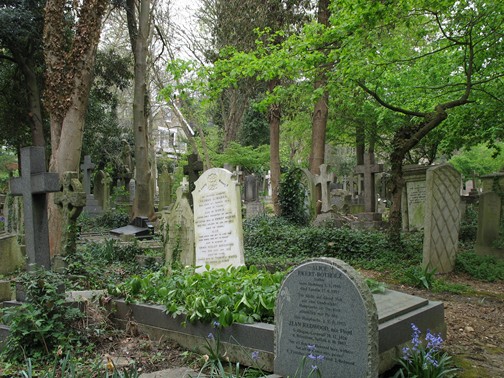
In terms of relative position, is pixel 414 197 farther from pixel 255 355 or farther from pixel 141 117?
pixel 255 355

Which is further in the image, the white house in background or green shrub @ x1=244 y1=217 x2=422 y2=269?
the white house in background

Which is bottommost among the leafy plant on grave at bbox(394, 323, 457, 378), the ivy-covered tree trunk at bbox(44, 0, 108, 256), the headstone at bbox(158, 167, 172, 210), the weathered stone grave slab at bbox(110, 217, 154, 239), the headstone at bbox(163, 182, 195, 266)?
the leafy plant on grave at bbox(394, 323, 457, 378)

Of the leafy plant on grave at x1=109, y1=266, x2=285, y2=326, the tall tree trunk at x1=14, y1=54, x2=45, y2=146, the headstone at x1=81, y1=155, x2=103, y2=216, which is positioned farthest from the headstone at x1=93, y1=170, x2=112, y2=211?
the leafy plant on grave at x1=109, y1=266, x2=285, y2=326

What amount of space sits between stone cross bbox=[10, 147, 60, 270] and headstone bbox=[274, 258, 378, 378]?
2940mm

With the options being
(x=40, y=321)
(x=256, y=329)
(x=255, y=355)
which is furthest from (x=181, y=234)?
(x=255, y=355)

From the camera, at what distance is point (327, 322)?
3.35 metres

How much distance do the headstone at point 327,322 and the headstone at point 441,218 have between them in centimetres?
564

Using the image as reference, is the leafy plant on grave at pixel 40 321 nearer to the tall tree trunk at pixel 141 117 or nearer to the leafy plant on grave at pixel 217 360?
the leafy plant on grave at pixel 217 360

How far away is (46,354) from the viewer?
4.34 meters

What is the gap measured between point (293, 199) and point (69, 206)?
904cm

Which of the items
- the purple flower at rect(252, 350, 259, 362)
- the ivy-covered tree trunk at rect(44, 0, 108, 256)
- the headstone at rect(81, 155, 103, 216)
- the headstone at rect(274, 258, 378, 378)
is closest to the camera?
the headstone at rect(274, 258, 378, 378)

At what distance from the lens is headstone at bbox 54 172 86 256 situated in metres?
7.07

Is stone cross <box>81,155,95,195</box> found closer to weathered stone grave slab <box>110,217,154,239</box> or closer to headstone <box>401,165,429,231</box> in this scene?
weathered stone grave slab <box>110,217,154,239</box>

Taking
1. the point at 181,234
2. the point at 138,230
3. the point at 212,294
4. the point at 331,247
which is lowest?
the point at 331,247
